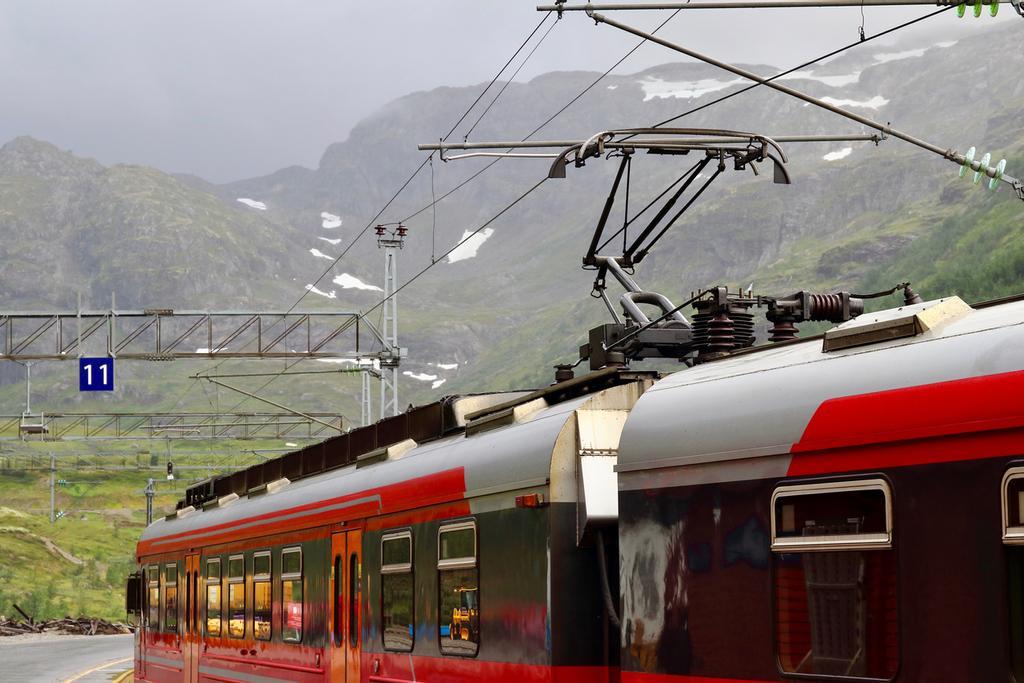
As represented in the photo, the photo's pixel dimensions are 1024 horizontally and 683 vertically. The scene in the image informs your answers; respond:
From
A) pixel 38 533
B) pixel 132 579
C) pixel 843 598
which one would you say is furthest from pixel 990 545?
pixel 38 533

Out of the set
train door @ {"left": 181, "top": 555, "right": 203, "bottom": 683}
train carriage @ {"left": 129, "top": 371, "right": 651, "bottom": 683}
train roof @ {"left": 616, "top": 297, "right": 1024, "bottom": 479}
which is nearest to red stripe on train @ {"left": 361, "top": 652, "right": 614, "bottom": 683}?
train carriage @ {"left": 129, "top": 371, "right": 651, "bottom": 683}

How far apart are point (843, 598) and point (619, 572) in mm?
2184

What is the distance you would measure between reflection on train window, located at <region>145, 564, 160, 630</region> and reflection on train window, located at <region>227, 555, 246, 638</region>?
203 inches

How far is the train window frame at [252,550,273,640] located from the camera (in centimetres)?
1513

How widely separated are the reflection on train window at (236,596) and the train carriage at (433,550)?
2cm

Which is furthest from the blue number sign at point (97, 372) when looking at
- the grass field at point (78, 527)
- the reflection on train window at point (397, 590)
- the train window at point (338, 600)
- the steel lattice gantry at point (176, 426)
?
the reflection on train window at point (397, 590)

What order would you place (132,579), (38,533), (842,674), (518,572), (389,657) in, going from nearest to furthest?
(842,674), (518,572), (389,657), (132,579), (38,533)

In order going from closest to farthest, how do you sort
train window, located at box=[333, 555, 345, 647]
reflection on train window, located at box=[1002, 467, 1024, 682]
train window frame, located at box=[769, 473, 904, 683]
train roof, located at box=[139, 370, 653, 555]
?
reflection on train window, located at box=[1002, 467, 1024, 682]
train window frame, located at box=[769, 473, 904, 683]
train roof, located at box=[139, 370, 653, 555]
train window, located at box=[333, 555, 345, 647]

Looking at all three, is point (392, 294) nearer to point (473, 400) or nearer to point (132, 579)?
point (132, 579)

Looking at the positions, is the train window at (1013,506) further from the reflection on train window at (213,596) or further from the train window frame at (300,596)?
the reflection on train window at (213,596)

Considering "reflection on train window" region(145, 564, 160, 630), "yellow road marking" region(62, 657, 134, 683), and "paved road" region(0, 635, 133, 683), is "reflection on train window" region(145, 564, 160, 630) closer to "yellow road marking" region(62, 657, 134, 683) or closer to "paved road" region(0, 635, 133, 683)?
"paved road" region(0, 635, 133, 683)

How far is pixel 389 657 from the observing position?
11.4 metres

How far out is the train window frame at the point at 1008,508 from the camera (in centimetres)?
545

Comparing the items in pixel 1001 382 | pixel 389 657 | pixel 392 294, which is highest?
pixel 392 294
